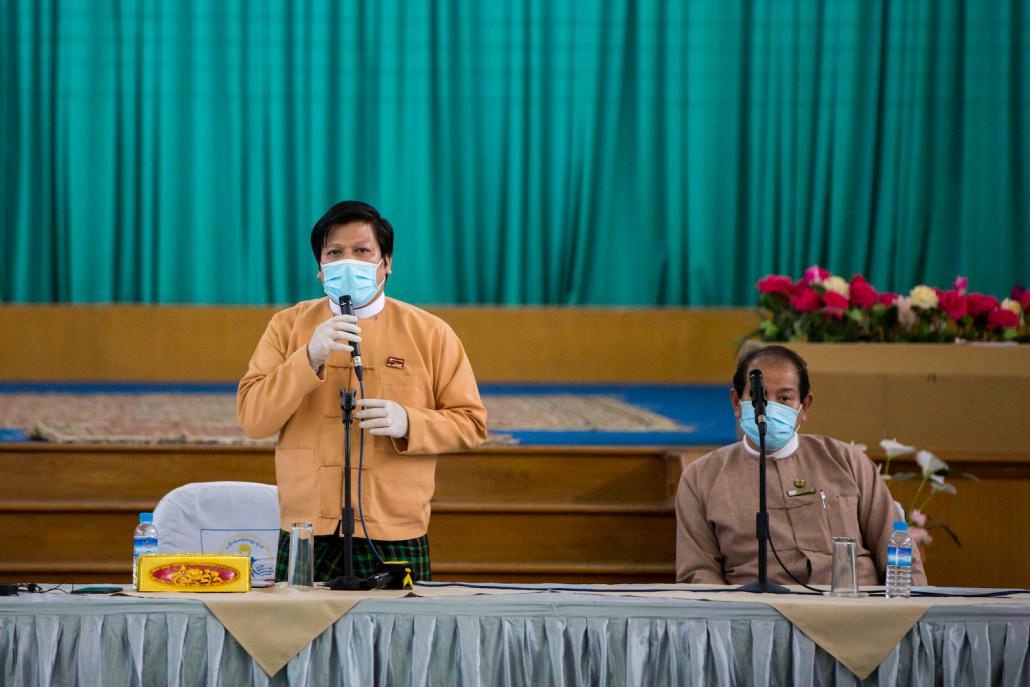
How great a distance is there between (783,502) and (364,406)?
1034 mm

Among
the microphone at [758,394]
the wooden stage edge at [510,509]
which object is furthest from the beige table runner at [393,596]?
the wooden stage edge at [510,509]

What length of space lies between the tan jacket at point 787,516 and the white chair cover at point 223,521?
988 mm

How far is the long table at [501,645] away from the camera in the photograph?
225 cm

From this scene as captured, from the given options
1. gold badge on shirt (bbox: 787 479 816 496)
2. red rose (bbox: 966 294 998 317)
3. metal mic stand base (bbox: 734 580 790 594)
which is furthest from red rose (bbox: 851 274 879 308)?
metal mic stand base (bbox: 734 580 790 594)

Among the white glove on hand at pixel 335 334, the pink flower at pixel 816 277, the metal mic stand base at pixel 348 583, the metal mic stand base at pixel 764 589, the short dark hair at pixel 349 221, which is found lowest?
the metal mic stand base at pixel 764 589

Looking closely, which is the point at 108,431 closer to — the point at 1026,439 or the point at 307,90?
the point at 1026,439

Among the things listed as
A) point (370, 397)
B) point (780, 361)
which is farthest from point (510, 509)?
point (370, 397)

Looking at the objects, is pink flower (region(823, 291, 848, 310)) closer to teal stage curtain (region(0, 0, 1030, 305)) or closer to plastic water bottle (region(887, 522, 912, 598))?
plastic water bottle (region(887, 522, 912, 598))

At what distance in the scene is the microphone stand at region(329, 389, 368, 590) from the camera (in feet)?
7.65

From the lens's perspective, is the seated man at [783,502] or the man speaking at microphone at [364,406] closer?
the man speaking at microphone at [364,406]

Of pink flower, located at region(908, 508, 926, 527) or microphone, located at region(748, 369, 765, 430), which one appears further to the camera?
pink flower, located at region(908, 508, 926, 527)

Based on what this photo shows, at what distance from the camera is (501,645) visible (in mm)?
2293

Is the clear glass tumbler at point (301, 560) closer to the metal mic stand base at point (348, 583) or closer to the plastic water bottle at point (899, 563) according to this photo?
the metal mic stand base at point (348, 583)

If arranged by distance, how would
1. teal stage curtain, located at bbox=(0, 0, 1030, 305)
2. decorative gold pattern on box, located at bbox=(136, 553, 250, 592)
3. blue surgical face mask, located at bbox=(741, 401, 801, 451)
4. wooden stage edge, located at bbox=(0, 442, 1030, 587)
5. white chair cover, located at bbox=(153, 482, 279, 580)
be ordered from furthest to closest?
teal stage curtain, located at bbox=(0, 0, 1030, 305) < wooden stage edge, located at bbox=(0, 442, 1030, 587) < white chair cover, located at bbox=(153, 482, 279, 580) < blue surgical face mask, located at bbox=(741, 401, 801, 451) < decorative gold pattern on box, located at bbox=(136, 553, 250, 592)
